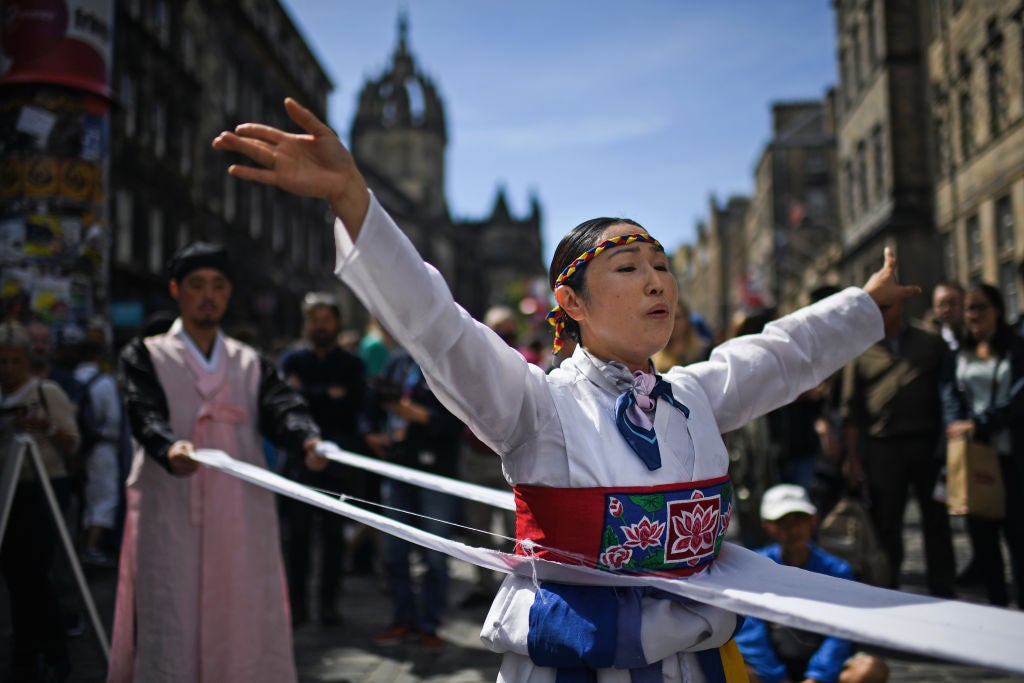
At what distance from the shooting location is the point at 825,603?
1812mm

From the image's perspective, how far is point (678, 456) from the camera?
2123 mm

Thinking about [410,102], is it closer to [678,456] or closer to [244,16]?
[244,16]

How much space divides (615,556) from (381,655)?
154 inches

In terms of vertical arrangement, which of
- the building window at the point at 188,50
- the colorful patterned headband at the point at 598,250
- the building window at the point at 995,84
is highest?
the building window at the point at 188,50

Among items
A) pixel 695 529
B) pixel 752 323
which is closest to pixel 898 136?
pixel 752 323

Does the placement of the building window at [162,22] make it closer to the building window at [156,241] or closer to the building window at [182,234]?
the building window at [156,241]

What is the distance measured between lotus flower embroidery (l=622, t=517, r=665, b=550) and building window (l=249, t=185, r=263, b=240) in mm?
33986

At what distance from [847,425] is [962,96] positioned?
18596mm

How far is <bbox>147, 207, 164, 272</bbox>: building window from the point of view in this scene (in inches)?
1003

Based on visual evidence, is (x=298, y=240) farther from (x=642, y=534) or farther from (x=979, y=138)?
(x=642, y=534)

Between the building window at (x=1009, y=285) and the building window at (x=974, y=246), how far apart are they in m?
1.65

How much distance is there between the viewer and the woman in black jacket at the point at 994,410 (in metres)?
5.27

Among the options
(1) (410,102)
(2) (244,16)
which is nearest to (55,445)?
(2) (244,16)

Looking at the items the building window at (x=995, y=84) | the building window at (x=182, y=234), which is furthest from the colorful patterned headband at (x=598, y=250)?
the building window at (x=182, y=234)
